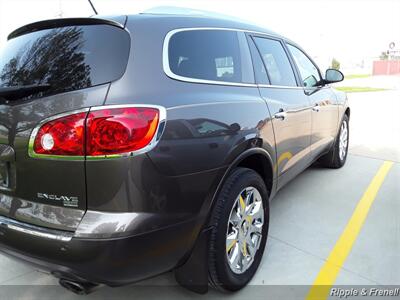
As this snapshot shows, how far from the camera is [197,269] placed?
2.34 meters

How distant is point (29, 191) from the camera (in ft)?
6.59

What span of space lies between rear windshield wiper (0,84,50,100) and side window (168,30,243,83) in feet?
2.31

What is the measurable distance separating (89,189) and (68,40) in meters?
0.87

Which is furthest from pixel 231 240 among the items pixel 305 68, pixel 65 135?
pixel 305 68

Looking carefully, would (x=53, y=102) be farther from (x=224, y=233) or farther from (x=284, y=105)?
(x=284, y=105)

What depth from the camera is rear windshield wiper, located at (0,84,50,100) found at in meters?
1.98

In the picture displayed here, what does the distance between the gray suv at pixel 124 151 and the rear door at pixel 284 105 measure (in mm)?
503

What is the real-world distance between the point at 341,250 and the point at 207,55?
2.02 m

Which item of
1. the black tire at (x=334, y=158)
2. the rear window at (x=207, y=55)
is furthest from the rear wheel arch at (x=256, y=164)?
the black tire at (x=334, y=158)

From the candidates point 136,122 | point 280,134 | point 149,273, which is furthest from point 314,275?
point 136,122

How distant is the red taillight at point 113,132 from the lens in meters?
1.84

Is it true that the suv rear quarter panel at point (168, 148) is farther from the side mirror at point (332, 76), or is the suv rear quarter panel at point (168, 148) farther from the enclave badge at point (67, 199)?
the side mirror at point (332, 76)

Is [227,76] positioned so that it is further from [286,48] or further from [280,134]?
[286,48]

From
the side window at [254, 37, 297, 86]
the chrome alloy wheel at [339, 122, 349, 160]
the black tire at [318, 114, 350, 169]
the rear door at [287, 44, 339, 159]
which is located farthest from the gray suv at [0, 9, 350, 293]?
the chrome alloy wheel at [339, 122, 349, 160]
